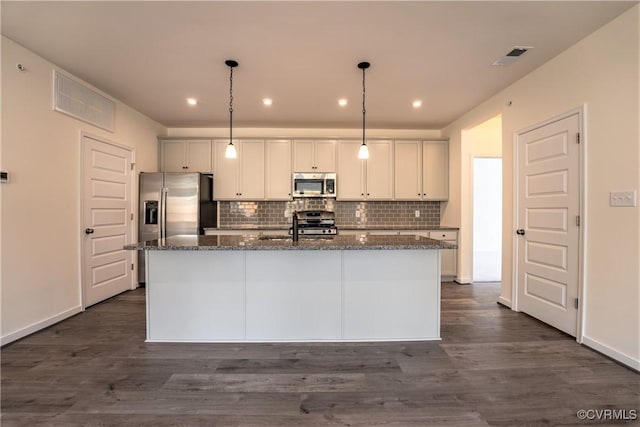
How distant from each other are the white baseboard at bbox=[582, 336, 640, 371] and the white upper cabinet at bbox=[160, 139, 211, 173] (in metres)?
5.30

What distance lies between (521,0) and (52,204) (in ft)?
14.9

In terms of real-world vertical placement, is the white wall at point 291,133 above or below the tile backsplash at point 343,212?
above

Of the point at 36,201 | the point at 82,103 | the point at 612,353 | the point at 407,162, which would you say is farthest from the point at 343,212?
the point at 36,201

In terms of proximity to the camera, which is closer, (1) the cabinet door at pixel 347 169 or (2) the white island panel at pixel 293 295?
(2) the white island panel at pixel 293 295

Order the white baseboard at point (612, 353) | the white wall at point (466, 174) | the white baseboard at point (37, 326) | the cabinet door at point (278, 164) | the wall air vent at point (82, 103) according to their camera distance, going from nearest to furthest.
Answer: the white baseboard at point (612, 353), the white baseboard at point (37, 326), the wall air vent at point (82, 103), the white wall at point (466, 174), the cabinet door at point (278, 164)

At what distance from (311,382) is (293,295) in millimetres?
775

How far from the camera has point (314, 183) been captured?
5027 mm

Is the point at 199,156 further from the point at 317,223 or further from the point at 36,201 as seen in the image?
the point at 36,201

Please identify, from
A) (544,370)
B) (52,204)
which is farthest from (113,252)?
(544,370)

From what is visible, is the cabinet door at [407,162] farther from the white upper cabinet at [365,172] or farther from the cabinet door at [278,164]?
the cabinet door at [278,164]

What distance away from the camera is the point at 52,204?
2965 mm

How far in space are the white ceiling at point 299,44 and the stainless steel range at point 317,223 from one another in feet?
6.12

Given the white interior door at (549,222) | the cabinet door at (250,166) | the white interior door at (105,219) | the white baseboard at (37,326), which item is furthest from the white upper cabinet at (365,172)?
the white baseboard at (37,326)

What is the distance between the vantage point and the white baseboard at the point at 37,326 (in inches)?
99.3
